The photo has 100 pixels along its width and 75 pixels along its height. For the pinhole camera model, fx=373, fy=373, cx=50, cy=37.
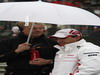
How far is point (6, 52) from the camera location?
4.91 metres

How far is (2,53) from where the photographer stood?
4.91 m

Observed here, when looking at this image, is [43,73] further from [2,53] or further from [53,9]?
[53,9]

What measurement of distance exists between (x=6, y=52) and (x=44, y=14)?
3.14 feet

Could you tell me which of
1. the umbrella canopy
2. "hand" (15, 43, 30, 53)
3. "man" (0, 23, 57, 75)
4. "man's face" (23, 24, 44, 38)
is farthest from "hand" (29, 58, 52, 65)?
the umbrella canopy

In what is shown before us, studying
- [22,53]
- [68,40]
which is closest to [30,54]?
[22,53]

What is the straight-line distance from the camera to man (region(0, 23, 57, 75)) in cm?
478

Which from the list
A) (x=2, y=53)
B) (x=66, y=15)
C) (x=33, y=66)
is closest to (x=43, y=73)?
(x=33, y=66)

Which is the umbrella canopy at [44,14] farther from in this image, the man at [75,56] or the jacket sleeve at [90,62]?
the jacket sleeve at [90,62]

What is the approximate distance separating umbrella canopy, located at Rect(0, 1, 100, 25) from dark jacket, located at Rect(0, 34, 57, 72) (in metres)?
0.63

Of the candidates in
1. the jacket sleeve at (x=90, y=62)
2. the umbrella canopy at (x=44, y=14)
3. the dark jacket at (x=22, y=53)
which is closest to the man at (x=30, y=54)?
the dark jacket at (x=22, y=53)

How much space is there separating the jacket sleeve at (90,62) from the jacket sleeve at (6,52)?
115cm

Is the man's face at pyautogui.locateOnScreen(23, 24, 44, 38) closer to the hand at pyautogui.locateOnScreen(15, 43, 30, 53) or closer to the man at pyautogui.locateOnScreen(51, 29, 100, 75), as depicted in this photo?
the hand at pyautogui.locateOnScreen(15, 43, 30, 53)

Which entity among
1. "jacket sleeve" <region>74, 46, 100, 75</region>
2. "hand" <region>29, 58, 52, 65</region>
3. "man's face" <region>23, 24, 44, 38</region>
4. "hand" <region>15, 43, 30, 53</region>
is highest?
"jacket sleeve" <region>74, 46, 100, 75</region>

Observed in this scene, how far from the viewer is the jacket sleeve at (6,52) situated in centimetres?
480
